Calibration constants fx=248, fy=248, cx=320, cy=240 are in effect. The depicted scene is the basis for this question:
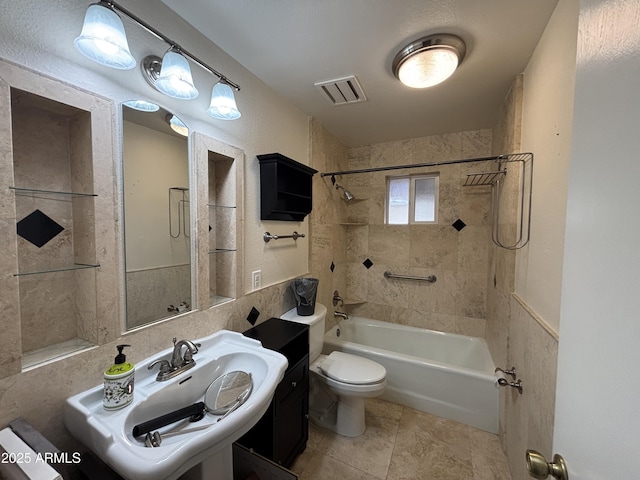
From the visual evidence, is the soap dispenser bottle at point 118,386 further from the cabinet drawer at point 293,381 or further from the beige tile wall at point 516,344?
the beige tile wall at point 516,344

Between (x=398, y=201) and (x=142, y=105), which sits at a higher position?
(x=142, y=105)

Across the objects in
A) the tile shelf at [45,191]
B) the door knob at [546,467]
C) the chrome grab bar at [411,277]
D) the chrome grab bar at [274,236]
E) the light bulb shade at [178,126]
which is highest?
the light bulb shade at [178,126]

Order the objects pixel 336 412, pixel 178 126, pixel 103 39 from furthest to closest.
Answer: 1. pixel 336 412
2. pixel 178 126
3. pixel 103 39

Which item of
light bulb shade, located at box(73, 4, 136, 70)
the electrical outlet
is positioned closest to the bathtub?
the electrical outlet

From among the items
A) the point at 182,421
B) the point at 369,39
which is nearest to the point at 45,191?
the point at 182,421

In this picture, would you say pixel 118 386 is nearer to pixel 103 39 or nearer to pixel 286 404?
pixel 286 404

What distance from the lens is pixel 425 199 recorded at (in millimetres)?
2857

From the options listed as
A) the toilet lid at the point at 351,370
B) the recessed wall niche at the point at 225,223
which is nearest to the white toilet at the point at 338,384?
the toilet lid at the point at 351,370

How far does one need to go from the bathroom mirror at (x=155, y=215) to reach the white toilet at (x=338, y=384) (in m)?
0.87

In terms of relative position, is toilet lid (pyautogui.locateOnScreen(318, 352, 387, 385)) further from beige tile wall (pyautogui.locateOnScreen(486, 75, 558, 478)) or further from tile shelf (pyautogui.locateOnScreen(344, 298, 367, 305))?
tile shelf (pyautogui.locateOnScreen(344, 298, 367, 305))

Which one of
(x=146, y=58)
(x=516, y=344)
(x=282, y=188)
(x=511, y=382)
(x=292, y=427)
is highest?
(x=146, y=58)

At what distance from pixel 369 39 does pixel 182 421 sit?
6.58ft

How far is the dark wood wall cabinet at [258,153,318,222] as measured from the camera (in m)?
1.69

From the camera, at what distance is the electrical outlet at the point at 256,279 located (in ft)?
5.51
